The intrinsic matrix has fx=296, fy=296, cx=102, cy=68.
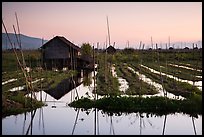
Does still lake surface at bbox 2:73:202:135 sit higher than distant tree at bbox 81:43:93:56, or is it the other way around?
distant tree at bbox 81:43:93:56

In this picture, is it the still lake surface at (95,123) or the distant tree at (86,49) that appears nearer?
the still lake surface at (95,123)

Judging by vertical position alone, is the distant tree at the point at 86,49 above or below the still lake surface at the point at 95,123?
above

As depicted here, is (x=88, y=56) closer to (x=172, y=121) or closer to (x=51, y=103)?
(x=51, y=103)

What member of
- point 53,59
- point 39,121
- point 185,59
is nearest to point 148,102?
point 39,121

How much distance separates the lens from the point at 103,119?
9883 mm

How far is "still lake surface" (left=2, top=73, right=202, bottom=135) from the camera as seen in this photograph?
337 inches

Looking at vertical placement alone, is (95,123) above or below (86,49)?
below

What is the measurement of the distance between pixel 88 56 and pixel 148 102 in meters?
25.8

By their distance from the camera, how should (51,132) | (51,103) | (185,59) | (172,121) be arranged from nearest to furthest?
(51,132)
(172,121)
(51,103)
(185,59)

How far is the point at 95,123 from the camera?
374 inches

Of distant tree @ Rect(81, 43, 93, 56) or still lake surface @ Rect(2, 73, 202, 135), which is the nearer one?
still lake surface @ Rect(2, 73, 202, 135)

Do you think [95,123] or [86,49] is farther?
[86,49]

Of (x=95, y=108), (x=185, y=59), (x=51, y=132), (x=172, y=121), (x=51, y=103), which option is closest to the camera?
(x=51, y=132)

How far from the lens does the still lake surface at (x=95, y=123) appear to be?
8562 millimetres
